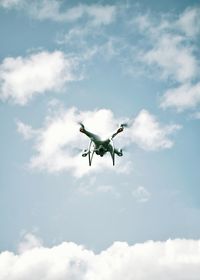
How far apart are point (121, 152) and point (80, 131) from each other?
31.0ft

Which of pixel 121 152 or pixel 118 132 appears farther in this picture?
pixel 121 152

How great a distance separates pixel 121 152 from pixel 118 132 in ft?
18.9

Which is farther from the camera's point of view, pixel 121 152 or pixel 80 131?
pixel 121 152

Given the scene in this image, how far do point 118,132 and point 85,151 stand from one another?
5.82 m

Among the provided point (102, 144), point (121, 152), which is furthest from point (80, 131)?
point (121, 152)

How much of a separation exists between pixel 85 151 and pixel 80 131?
14.9ft

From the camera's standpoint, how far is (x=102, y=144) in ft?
227

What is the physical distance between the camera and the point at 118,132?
230 feet

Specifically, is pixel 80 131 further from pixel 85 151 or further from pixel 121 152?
pixel 121 152

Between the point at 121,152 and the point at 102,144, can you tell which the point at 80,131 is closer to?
the point at 102,144

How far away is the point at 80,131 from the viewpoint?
2697 inches

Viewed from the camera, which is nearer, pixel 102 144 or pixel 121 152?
pixel 102 144
